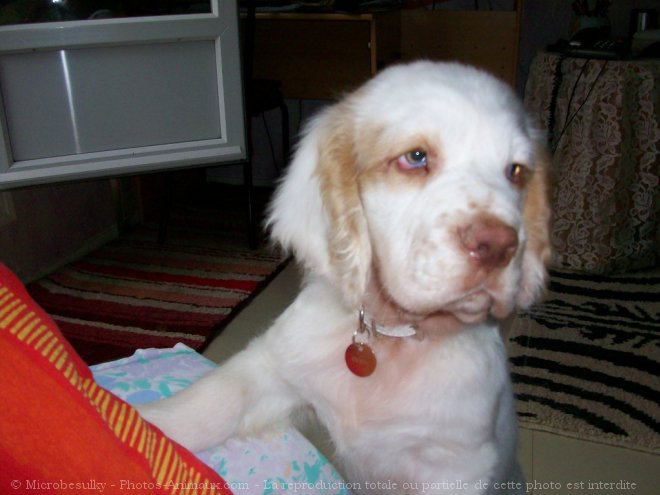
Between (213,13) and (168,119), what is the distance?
1.54 feet

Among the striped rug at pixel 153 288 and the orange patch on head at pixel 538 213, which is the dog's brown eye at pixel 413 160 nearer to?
the orange patch on head at pixel 538 213

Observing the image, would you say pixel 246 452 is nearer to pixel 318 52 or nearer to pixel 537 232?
pixel 537 232

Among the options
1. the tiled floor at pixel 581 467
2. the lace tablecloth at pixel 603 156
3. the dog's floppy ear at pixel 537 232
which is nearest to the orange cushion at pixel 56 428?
the dog's floppy ear at pixel 537 232

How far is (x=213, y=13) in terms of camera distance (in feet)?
7.79

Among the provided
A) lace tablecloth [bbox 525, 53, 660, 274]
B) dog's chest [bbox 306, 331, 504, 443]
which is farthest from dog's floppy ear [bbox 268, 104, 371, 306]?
lace tablecloth [bbox 525, 53, 660, 274]

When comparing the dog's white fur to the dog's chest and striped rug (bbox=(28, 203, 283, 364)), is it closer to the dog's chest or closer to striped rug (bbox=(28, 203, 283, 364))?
the dog's chest

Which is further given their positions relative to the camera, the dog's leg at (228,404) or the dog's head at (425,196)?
the dog's leg at (228,404)

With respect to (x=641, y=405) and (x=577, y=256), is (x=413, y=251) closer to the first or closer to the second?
(x=641, y=405)

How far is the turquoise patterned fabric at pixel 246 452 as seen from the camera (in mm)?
879

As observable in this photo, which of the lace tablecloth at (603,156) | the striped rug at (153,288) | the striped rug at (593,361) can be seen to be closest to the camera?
the striped rug at (593,361)

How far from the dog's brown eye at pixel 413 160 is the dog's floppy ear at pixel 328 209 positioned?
0.28 feet

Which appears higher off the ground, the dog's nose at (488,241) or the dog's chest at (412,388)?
the dog's nose at (488,241)

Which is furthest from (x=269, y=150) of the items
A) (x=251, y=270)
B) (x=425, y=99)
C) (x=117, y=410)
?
(x=117, y=410)

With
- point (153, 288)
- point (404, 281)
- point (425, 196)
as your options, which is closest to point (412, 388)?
point (404, 281)
